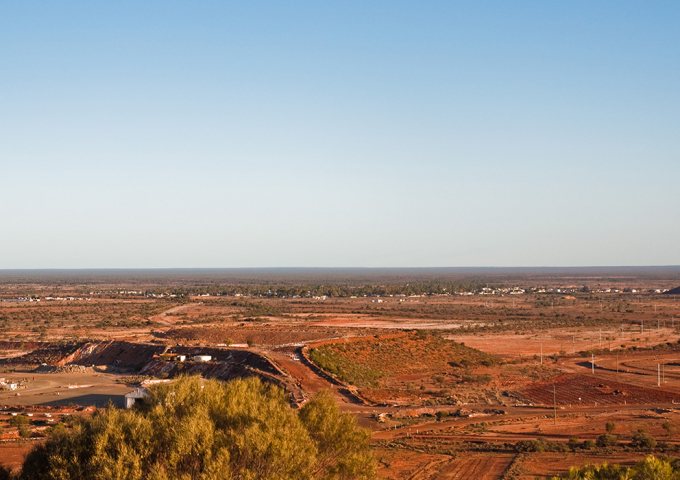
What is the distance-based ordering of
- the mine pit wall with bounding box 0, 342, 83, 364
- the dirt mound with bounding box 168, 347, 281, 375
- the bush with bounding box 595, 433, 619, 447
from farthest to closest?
1. the mine pit wall with bounding box 0, 342, 83, 364
2. the dirt mound with bounding box 168, 347, 281, 375
3. the bush with bounding box 595, 433, 619, 447

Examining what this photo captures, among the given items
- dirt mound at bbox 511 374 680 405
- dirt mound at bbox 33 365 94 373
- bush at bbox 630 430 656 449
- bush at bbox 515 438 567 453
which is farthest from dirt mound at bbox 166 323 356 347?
bush at bbox 630 430 656 449

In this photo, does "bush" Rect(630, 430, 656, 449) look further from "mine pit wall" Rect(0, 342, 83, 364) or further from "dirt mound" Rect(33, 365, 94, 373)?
"mine pit wall" Rect(0, 342, 83, 364)

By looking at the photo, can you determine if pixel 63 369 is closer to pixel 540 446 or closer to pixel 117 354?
pixel 117 354

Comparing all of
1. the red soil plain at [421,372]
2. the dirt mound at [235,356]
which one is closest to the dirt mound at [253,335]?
the red soil plain at [421,372]

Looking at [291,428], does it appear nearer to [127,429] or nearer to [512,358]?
[127,429]

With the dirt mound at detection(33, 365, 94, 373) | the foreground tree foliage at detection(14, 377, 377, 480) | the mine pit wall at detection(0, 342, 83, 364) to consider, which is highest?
the foreground tree foliage at detection(14, 377, 377, 480)

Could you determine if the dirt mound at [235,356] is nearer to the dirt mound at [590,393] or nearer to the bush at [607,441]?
the dirt mound at [590,393]
